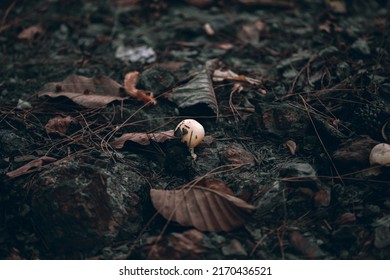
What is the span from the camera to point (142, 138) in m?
2.41

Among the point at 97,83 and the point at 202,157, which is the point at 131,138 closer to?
the point at 202,157

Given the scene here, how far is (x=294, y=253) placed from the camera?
1.97 meters

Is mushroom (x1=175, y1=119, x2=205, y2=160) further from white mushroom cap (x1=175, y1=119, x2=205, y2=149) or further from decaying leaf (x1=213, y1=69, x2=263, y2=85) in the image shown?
decaying leaf (x1=213, y1=69, x2=263, y2=85)

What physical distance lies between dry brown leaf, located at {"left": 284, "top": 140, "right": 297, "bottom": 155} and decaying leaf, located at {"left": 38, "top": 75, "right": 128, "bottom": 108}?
1021 millimetres

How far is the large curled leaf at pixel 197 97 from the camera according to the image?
260cm

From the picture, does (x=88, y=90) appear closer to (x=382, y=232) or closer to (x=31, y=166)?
(x=31, y=166)

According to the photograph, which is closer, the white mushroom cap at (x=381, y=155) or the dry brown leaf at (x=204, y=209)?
the dry brown leaf at (x=204, y=209)

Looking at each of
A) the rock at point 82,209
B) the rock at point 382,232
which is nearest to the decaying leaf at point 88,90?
the rock at point 82,209

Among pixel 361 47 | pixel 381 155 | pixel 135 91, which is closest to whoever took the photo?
pixel 381 155

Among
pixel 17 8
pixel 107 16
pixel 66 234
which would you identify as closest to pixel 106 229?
pixel 66 234

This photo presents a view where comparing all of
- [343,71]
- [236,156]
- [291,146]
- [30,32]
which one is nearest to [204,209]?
[236,156]

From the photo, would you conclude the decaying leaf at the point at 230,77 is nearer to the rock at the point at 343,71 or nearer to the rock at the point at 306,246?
the rock at the point at 343,71

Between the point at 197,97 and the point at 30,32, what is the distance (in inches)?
71.9

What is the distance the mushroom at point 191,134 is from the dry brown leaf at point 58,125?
658 millimetres
